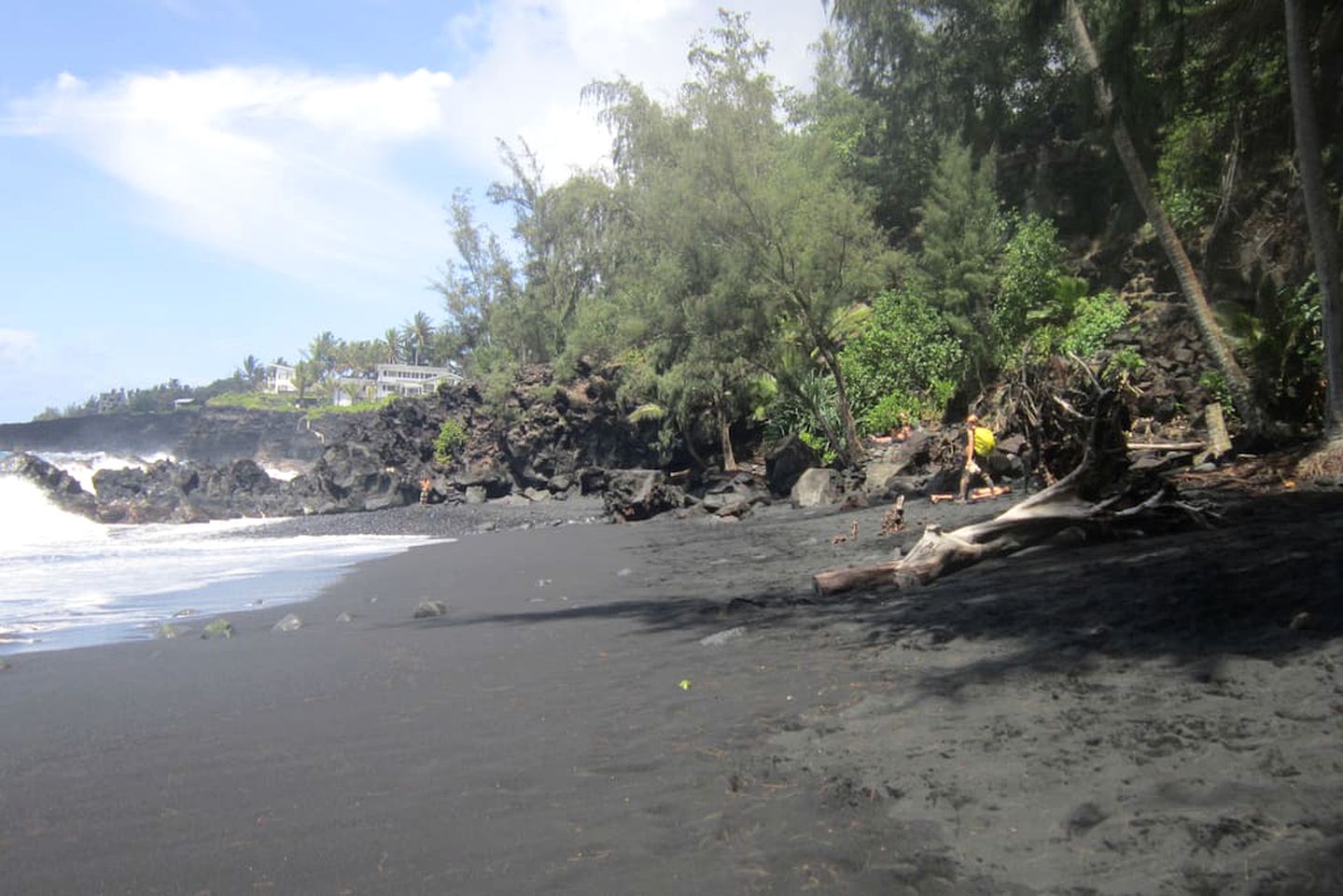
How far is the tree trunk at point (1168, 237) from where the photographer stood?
12.8m

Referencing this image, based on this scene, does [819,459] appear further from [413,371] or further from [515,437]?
[413,371]

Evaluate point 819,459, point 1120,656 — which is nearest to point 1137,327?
point 819,459

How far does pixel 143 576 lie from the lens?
1400cm

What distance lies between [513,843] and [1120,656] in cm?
318

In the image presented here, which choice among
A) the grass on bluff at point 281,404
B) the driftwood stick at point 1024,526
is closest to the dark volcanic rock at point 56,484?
the grass on bluff at point 281,404

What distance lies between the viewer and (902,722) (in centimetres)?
421

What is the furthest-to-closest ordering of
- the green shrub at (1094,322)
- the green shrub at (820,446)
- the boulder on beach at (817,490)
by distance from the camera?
the green shrub at (820,446), the green shrub at (1094,322), the boulder on beach at (817,490)

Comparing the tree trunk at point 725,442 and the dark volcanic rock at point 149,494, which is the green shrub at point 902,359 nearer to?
the tree trunk at point 725,442

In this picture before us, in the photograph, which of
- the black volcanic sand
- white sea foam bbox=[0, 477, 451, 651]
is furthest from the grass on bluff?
the black volcanic sand

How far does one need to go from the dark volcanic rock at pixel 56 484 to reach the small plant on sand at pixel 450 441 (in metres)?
13.0

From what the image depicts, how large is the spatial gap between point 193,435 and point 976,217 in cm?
6143

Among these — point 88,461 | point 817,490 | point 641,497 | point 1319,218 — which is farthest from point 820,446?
point 88,461

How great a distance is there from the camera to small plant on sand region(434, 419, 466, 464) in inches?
1506

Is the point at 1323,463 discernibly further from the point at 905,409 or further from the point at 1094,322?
the point at 905,409
